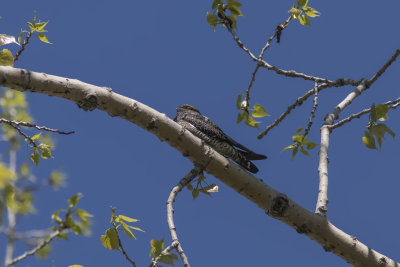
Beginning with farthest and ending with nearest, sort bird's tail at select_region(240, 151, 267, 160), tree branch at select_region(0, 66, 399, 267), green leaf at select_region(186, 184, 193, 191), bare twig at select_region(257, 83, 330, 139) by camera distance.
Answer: bird's tail at select_region(240, 151, 267, 160), bare twig at select_region(257, 83, 330, 139), green leaf at select_region(186, 184, 193, 191), tree branch at select_region(0, 66, 399, 267)

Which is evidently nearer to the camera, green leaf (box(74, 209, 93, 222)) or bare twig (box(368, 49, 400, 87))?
green leaf (box(74, 209, 93, 222))

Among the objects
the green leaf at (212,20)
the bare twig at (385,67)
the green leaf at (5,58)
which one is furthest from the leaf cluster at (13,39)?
the bare twig at (385,67)

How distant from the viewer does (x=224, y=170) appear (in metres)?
4.14

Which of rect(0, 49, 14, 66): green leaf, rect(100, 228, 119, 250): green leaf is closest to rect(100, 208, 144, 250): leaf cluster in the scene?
rect(100, 228, 119, 250): green leaf

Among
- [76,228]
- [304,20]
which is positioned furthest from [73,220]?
[304,20]

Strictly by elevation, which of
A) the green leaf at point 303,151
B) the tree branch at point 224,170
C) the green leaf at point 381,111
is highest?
the green leaf at point 381,111

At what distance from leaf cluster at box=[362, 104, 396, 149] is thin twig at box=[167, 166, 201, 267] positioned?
1406mm

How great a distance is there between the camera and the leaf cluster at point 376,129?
369 cm

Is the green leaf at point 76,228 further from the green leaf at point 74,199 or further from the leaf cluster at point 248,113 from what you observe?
the leaf cluster at point 248,113

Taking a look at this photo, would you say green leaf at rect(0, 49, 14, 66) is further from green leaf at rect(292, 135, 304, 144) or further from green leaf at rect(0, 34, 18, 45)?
green leaf at rect(292, 135, 304, 144)

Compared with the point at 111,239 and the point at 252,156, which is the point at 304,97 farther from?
the point at 111,239

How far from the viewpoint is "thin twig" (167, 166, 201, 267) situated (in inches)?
129

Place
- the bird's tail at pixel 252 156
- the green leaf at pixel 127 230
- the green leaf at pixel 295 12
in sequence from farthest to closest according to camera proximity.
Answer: the bird's tail at pixel 252 156, the green leaf at pixel 295 12, the green leaf at pixel 127 230

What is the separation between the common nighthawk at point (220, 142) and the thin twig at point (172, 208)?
6.04 feet
